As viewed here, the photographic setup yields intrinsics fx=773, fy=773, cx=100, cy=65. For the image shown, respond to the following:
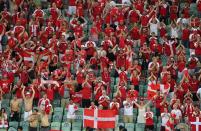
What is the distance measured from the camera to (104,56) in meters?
31.9

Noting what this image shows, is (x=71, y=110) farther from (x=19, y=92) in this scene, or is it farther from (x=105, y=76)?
(x=19, y=92)

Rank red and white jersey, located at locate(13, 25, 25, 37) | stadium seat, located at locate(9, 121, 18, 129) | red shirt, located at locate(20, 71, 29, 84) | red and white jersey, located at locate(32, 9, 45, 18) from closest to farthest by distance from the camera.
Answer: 1. stadium seat, located at locate(9, 121, 18, 129)
2. red shirt, located at locate(20, 71, 29, 84)
3. red and white jersey, located at locate(13, 25, 25, 37)
4. red and white jersey, located at locate(32, 9, 45, 18)

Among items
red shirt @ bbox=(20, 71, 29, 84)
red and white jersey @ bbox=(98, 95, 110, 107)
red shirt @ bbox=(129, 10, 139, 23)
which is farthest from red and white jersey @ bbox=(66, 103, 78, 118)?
red shirt @ bbox=(129, 10, 139, 23)

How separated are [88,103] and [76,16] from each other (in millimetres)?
6098

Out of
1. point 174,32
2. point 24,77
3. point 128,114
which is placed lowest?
point 128,114

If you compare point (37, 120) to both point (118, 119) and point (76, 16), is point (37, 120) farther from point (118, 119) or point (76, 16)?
point (76, 16)

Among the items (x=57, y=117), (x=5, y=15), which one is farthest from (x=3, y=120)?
(x=5, y=15)

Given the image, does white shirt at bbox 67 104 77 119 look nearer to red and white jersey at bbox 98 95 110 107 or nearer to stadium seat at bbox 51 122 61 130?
stadium seat at bbox 51 122 61 130

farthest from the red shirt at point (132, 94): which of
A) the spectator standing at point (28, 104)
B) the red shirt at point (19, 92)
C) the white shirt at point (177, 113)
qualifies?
the red shirt at point (19, 92)

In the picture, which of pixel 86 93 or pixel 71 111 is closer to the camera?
pixel 71 111

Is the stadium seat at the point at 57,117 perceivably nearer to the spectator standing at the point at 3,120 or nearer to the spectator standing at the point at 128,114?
the spectator standing at the point at 3,120

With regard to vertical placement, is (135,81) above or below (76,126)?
above

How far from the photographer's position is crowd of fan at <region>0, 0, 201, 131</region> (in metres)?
29.9

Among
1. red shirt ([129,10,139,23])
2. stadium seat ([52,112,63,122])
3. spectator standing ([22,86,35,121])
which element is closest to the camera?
spectator standing ([22,86,35,121])
